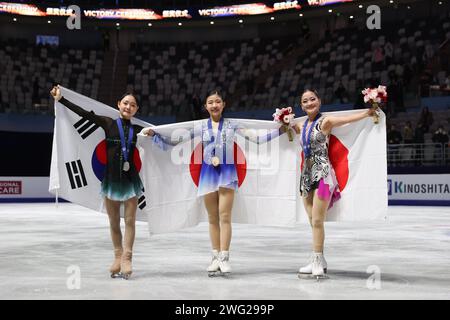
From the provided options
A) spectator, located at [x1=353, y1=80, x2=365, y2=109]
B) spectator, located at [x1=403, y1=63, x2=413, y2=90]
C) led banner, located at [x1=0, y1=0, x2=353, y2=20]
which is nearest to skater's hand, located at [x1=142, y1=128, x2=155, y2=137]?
spectator, located at [x1=353, y1=80, x2=365, y2=109]

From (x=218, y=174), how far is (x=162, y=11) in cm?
2839

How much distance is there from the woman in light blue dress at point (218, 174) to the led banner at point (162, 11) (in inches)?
1002

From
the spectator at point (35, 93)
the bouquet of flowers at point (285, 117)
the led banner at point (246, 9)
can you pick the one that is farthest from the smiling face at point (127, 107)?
the led banner at point (246, 9)

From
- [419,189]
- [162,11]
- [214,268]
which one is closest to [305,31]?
[162,11]

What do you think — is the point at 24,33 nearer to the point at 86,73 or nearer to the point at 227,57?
the point at 86,73

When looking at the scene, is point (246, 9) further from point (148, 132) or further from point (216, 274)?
point (216, 274)

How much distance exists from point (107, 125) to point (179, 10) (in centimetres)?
2804

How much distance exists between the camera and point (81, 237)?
36.6 ft

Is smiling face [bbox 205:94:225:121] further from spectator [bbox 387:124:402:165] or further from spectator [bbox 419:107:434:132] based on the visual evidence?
spectator [bbox 419:107:434:132]

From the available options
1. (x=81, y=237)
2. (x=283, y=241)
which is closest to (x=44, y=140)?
(x=81, y=237)

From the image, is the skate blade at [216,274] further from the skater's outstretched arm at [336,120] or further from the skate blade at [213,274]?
the skater's outstretched arm at [336,120]

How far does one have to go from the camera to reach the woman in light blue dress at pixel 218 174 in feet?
22.0

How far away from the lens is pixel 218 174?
22.2ft

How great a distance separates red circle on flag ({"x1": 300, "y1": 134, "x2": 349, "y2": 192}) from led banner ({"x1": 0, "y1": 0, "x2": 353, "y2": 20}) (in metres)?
25.2
